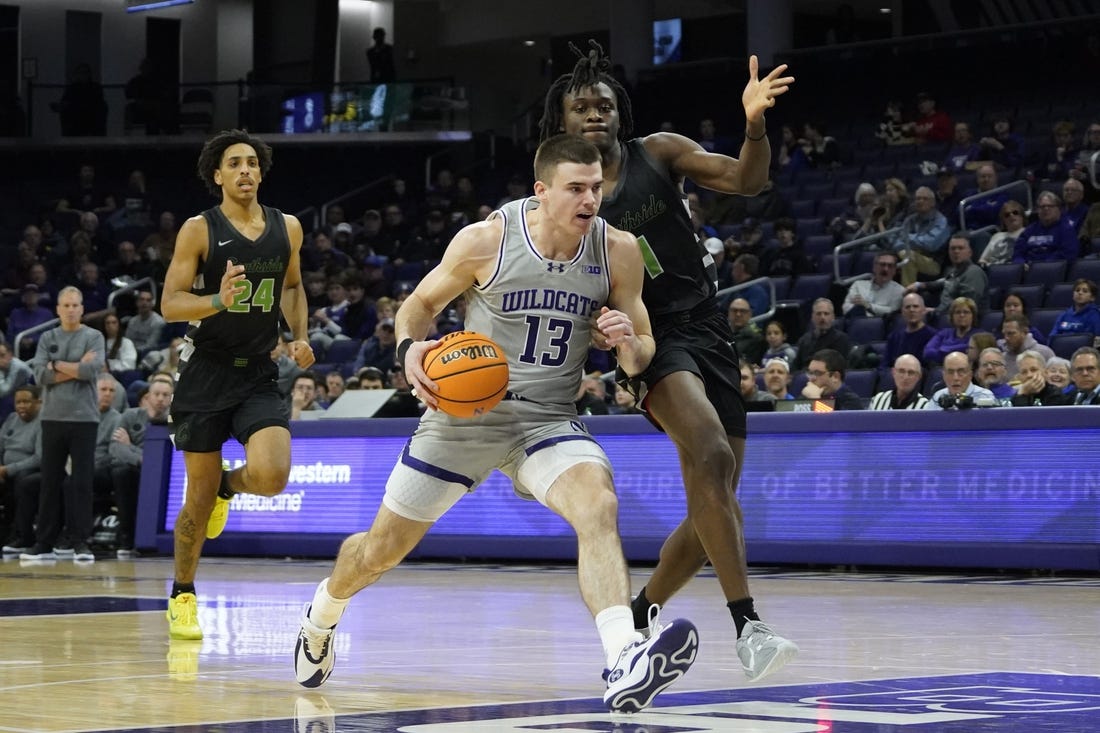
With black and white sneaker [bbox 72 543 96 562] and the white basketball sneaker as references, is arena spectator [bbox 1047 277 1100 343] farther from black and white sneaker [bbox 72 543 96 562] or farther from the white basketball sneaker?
the white basketball sneaker

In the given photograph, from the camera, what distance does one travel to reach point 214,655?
20.2 ft

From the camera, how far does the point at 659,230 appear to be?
5613 millimetres

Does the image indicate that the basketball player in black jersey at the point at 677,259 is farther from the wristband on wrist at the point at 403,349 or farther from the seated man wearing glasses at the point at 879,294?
the seated man wearing glasses at the point at 879,294

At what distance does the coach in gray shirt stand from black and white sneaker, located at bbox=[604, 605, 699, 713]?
925 cm

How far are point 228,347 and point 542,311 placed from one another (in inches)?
107

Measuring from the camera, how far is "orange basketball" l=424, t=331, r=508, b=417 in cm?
458

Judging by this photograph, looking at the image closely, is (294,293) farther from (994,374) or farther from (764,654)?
(994,374)

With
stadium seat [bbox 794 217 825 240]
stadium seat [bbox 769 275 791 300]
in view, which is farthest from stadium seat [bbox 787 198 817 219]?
stadium seat [bbox 769 275 791 300]

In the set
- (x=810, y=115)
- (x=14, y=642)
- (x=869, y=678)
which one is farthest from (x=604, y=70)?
(x=810, y=115)

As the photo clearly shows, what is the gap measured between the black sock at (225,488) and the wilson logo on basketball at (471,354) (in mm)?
3202

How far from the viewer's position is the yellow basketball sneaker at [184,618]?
22.2ft

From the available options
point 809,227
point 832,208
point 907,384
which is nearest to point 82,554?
point 907,384

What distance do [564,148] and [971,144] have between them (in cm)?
1475

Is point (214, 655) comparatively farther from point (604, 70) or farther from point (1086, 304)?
point (1086, 304)
